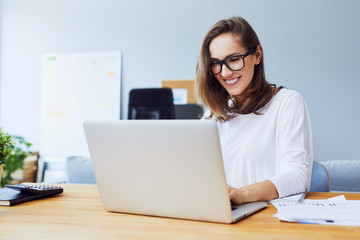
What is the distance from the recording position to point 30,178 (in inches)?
168

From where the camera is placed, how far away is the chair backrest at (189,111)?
10.1ft

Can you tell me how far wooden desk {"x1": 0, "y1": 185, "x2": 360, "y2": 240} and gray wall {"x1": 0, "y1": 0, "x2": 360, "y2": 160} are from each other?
123 inches

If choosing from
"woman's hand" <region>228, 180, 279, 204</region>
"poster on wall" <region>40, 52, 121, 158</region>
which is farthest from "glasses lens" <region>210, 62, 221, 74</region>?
"poster on wall" <region>40, 52, 121, 158</region>

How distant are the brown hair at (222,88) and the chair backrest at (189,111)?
1.41 metres

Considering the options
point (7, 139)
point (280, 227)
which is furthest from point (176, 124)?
point (7, 139)

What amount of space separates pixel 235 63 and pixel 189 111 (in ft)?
5.57

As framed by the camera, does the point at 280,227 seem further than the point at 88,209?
No

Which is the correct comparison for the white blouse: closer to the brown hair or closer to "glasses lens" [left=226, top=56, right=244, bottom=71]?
the brown hair

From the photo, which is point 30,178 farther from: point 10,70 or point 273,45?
point 273,45

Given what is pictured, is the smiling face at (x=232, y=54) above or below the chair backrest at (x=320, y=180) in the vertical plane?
above

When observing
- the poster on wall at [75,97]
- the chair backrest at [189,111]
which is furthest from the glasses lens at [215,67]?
the poster on wall at [75,97]

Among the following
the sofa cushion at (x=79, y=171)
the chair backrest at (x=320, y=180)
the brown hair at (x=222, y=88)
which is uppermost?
the brown hair at (x=222, y=88)

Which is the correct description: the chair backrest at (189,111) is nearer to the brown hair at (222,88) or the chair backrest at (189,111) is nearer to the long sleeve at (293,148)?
the brown hair at (222,88)

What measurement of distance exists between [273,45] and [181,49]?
1.01m
